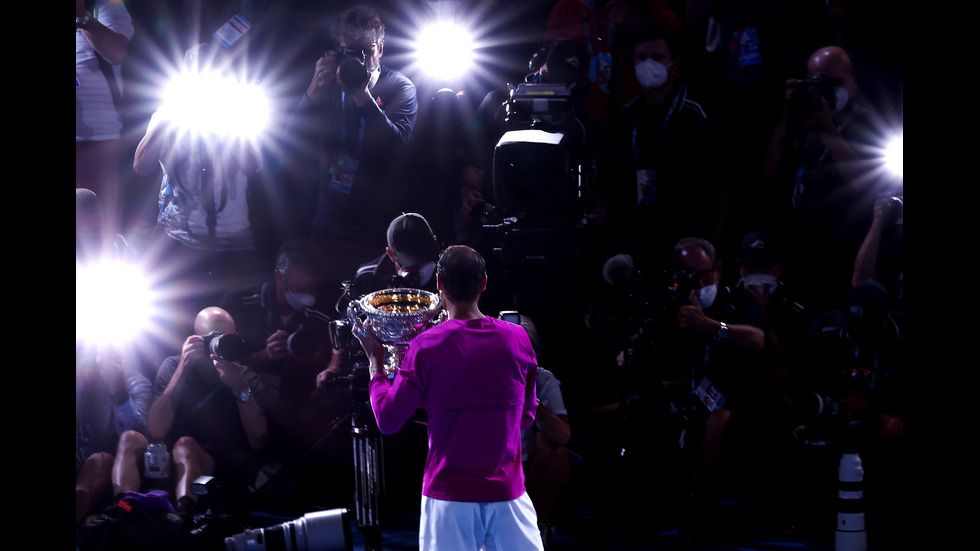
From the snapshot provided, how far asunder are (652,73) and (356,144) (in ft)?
5.04

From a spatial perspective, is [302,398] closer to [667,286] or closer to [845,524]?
[667,286]

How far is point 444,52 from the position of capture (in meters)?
4.60

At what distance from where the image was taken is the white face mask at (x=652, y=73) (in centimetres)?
453

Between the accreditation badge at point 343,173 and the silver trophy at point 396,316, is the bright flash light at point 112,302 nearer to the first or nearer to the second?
the accreditation badge at point 343,173

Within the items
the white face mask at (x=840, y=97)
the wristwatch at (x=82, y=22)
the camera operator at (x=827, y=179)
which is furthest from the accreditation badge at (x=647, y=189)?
the wristwatch at (x=82, y=22)

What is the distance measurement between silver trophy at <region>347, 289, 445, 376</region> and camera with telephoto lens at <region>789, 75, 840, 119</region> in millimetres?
2109

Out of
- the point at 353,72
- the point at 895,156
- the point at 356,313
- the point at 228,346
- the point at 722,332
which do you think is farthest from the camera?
the point at 895,156

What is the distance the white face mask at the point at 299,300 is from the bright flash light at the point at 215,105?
0.86 m

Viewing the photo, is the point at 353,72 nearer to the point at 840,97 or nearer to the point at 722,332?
the point at 722,332

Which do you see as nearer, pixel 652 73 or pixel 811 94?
pixel 811 94

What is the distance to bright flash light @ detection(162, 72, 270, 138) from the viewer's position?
15.2 feet

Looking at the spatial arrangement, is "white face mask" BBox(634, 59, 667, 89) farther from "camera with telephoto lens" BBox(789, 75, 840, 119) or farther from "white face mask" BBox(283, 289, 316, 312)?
"white face mask" BBox(283, 289, 316, 312)

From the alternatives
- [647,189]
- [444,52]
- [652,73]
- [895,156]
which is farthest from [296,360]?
[895,156]
